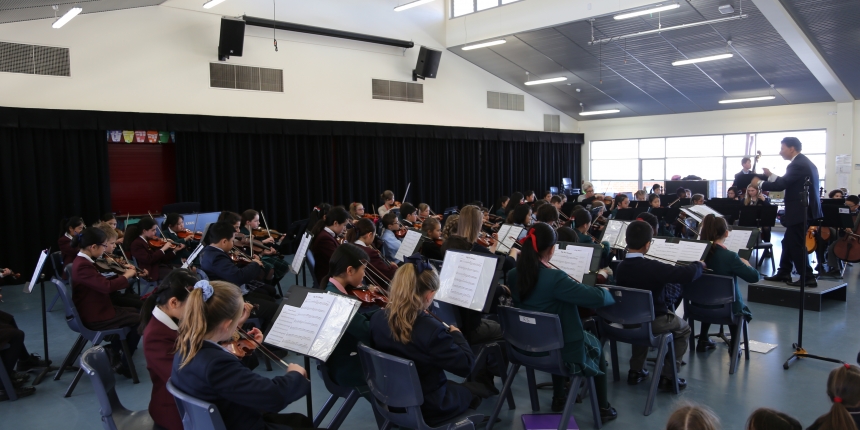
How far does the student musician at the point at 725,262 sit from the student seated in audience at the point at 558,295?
1.49m

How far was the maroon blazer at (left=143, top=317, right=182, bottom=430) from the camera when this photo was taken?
8.17 ft

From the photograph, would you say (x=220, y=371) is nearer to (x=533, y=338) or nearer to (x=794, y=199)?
(x=533, y=338)

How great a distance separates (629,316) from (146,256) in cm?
466

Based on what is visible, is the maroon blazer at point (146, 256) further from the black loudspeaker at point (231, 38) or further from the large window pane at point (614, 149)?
the large window pane at point (614, 149)

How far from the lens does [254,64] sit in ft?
34.7

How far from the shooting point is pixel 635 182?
16531 millimetres

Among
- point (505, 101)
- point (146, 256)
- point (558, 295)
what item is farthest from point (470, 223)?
point (505, 101)

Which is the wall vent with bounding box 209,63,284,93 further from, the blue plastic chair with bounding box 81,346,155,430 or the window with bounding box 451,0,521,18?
the blue plastic chair with bounding box 81,346,155,430

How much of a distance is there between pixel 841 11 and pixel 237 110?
32.1 feet

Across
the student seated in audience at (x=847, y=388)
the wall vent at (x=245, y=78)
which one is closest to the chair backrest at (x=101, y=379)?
the student seated in audience at (x=847, y=388)

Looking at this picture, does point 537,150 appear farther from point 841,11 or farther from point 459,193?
point 841,11

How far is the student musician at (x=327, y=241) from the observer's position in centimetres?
536

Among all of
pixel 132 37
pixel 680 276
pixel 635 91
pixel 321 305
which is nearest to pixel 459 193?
pixel 635 91

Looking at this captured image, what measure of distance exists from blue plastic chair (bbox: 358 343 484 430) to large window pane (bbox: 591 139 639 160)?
15.3 meters
